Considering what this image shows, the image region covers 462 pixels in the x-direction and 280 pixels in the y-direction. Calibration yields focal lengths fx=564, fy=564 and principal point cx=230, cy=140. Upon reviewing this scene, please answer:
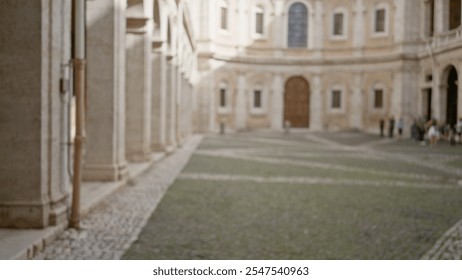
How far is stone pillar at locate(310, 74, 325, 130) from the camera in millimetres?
44688

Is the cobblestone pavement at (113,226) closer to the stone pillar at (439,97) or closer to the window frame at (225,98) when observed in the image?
the stone pillar at (439,97)

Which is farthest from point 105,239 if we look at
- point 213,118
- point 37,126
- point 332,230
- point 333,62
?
point 333,62

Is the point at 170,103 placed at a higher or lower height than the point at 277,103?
lower

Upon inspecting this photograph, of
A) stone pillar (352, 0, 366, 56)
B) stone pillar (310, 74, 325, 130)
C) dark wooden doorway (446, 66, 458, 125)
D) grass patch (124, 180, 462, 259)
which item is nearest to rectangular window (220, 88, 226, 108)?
stone pillar (310, 74, 325, 130)

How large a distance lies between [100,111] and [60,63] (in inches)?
138

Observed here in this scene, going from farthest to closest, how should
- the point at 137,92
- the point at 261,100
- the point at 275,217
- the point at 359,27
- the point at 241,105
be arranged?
the point at 261,100 < the point at 359,27 < the point at 241,105 < the point at 137,92 < the point at 275,217

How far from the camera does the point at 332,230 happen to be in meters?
7.24

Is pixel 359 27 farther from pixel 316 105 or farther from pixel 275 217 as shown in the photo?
pixel 275 217

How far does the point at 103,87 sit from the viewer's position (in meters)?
10.2

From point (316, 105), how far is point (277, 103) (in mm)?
3180

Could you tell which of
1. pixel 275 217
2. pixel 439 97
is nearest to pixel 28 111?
pixel 275 217

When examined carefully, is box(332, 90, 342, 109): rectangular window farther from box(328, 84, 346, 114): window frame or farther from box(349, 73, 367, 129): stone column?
box(349, 73, 367, 129): stone column

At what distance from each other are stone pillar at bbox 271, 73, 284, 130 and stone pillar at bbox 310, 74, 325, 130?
2437 millimetres

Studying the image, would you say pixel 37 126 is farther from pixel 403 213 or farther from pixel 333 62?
pixel 333 62
